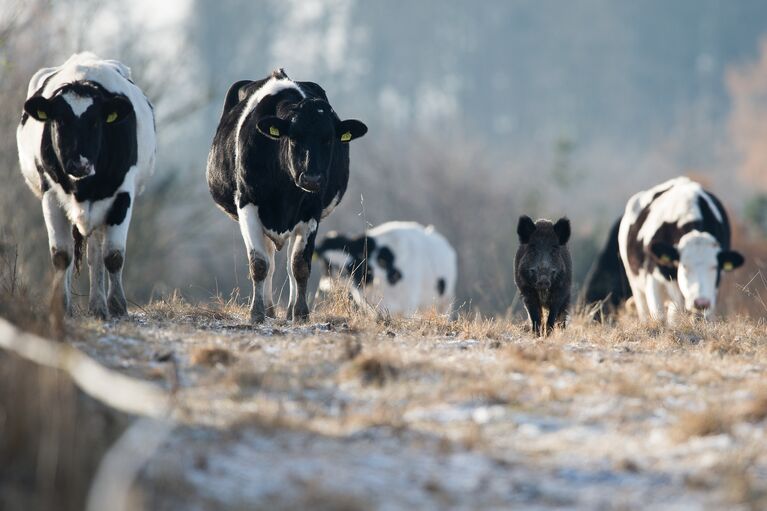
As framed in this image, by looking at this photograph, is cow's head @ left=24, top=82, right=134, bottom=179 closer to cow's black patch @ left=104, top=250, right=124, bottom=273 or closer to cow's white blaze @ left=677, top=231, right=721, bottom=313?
cow's black patch @ left=104, top=250, right=124, bottom=273

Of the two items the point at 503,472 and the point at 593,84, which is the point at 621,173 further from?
the point at 503,472

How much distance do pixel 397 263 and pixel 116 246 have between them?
38.4 ft

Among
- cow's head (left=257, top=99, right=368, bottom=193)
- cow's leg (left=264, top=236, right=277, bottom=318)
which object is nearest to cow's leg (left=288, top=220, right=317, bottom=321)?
cow's leg (left=264, top=236, right=277, bottom=318)

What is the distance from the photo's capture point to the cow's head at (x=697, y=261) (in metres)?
13.6

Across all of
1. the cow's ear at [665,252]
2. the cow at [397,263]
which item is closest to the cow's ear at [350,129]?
the cow's ear at [665,252]

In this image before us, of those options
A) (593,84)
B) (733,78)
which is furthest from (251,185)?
(593,84)

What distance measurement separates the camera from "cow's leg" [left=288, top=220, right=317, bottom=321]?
1102cm

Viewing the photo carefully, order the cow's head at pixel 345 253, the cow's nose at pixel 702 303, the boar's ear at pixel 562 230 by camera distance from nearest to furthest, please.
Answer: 1. the boar's ear at pixel 562 230
2. the cow's nose at pixel 702 303
3. the cow's head at pixel 345 253

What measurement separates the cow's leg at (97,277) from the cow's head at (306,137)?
177 centimetres

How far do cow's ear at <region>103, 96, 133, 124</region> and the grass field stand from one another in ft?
5.89

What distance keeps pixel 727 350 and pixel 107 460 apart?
5.57 metres

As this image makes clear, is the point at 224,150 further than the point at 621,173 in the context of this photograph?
No

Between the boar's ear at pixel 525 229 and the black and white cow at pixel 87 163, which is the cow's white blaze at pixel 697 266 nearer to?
the boar's ear at pixel 525 229

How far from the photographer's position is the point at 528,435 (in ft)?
20.6
